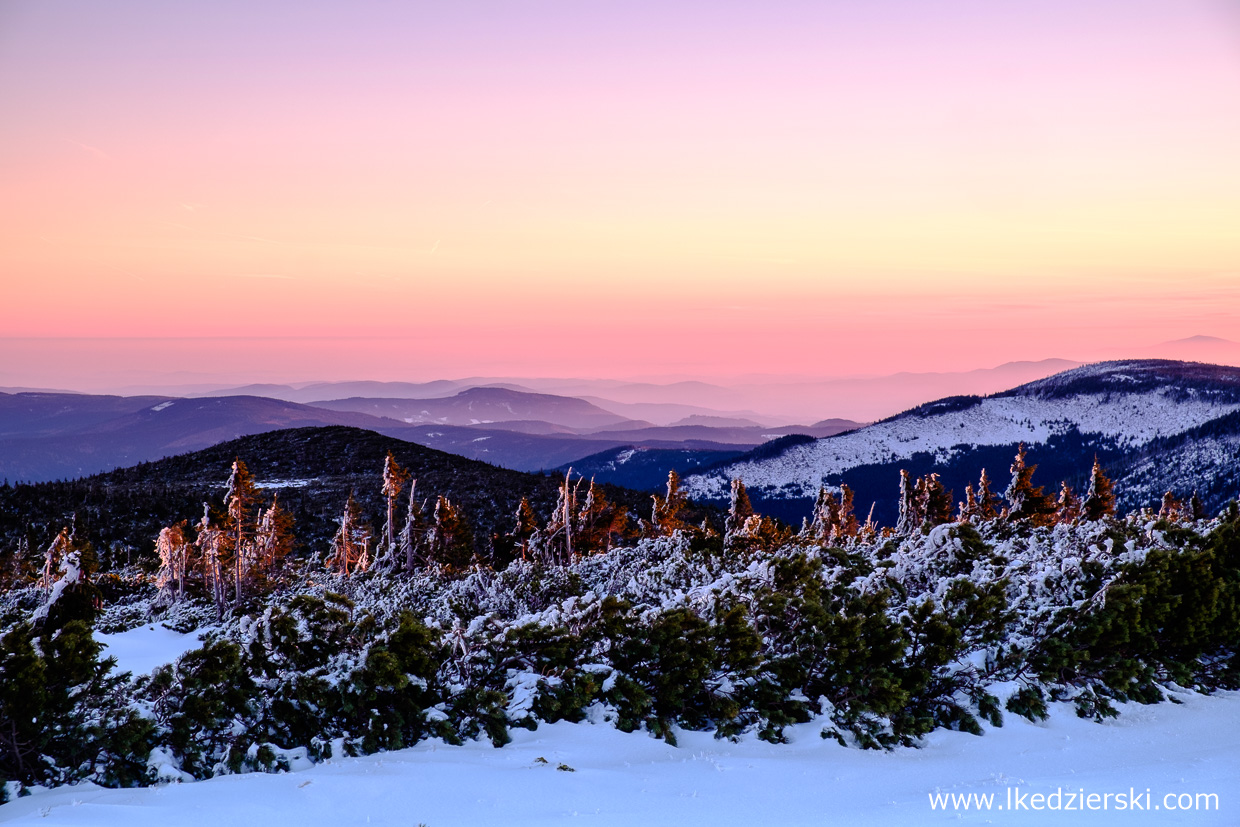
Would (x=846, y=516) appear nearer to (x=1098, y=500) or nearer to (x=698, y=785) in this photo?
(x=1098, y=500)

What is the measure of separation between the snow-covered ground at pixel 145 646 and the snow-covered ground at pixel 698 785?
7.71 metres

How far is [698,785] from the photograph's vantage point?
9797mm

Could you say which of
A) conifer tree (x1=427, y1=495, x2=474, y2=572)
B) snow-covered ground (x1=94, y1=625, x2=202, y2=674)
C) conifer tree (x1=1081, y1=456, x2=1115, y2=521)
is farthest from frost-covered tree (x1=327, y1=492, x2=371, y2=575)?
conifer tree (x1=1081, y1=456, x2=1115, y2=521)

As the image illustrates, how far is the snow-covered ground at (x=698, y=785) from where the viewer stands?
8.48m

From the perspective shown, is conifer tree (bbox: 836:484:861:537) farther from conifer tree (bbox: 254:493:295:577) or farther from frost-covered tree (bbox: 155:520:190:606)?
frost-covered tree (bbox: 155:520:190:606)

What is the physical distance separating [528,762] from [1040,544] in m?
15.2

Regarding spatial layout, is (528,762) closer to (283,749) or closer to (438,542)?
(283,749)

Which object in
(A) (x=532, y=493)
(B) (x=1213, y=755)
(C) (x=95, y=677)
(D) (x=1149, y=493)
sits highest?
(C) (x=95, y=677)

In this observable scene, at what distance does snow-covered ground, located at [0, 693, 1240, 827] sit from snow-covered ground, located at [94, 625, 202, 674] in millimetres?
7710

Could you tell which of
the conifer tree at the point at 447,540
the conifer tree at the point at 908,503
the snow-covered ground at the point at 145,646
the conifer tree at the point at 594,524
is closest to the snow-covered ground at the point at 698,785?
the snow-covered ground at the point at 145,646

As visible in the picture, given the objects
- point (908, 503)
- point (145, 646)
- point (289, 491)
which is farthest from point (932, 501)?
point (289, 491)

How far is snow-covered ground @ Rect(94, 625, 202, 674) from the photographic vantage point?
52.9ft

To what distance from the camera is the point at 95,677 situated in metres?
10.3

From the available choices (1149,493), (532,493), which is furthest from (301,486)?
(1149,493)
